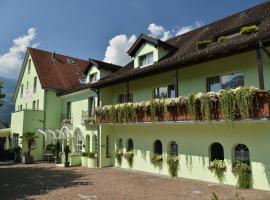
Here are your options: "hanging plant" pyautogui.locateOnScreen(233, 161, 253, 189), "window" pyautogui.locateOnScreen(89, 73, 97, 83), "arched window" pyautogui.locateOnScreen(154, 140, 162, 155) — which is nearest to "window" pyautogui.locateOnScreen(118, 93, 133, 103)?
"window" pyautogui.locateOnScreen(89, 73, 97, 83)

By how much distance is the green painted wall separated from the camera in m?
12.1

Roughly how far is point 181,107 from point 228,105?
2.87 m

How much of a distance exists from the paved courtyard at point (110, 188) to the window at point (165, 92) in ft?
16.8

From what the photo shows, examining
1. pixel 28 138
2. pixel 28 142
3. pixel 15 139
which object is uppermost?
pixel 28 138

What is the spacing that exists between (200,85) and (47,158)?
1801cm

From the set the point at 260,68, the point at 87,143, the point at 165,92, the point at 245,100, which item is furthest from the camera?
the point at 87,143

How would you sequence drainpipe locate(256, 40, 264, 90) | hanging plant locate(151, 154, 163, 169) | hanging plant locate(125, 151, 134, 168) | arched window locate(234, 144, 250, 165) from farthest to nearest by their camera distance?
hanging plant locate(125, 151, 134, 168), hanging plant locate(151, 154, 163, 169), arched window locate(234, 144, 250, 165), drainpipe locate(256, 40, 264, 90)

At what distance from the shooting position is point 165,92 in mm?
17484

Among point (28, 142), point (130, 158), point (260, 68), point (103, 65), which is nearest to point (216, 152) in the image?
point (260, 68)

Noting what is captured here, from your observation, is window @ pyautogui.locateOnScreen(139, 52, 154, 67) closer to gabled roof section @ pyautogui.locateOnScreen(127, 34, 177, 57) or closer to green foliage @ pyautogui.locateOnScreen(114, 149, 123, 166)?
gabled roof section @ pyautogui.locateOnScreen(127, 34, 177, 57)

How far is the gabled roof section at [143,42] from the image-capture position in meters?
18.5

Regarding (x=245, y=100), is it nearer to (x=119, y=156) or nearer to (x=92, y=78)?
(x=119, y=156)

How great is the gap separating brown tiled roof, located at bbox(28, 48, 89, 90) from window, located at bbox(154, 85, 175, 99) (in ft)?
46.8

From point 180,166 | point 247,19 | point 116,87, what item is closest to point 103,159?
point 116,87
